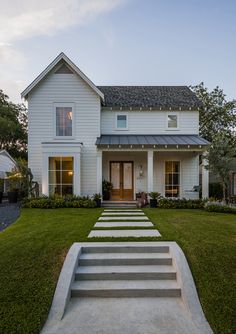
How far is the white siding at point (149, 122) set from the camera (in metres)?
14.0

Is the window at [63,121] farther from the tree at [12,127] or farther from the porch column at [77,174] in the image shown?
the tree at [12,127]

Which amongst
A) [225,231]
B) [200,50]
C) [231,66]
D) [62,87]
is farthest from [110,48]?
[225,231]

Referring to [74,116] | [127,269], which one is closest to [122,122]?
[74,116]

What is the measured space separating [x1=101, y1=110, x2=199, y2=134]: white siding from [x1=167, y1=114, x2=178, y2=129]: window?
0.21m

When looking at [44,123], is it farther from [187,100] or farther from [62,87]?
[187,100]

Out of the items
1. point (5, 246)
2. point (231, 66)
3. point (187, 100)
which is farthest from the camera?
point (231, 66)

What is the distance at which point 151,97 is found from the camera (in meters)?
14.9

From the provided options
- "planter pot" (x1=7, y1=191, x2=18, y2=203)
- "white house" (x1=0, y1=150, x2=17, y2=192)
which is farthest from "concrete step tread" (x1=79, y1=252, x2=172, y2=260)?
"white house" (x1=0, y1=150, x2=17, y2=192)

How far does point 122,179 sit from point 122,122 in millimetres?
3575

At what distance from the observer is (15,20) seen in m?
11.1

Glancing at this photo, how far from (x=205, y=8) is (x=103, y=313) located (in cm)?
1326

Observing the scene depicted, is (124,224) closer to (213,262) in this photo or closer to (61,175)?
(213,262)

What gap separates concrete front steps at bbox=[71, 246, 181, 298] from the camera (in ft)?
13.3

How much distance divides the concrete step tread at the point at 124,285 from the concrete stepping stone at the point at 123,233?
1721 millimetres
